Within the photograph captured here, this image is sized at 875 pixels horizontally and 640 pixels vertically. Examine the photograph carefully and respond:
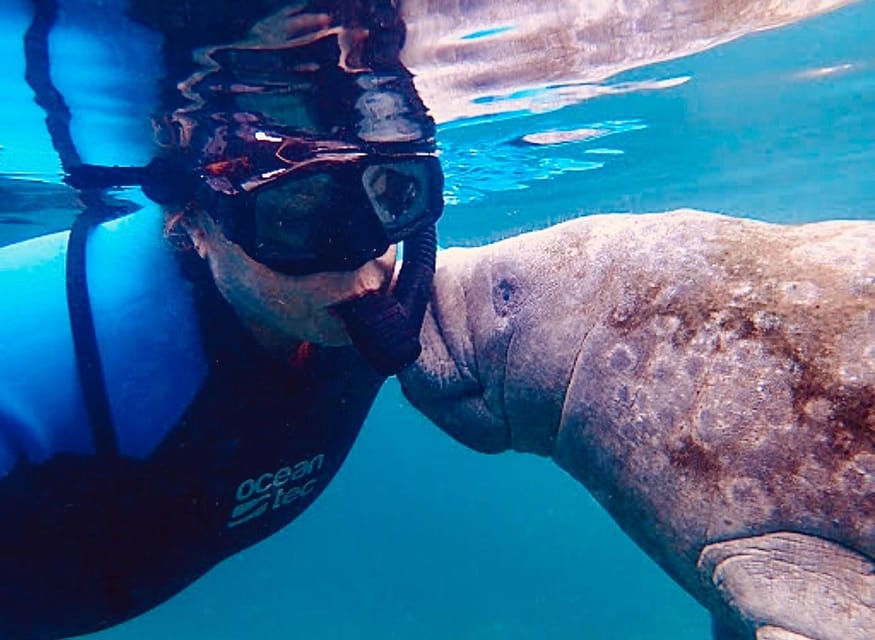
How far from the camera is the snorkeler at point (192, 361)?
318cm

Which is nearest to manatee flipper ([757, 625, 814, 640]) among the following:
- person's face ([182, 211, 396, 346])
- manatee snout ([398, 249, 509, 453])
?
manatee snout ([398, 249, 509, 453])

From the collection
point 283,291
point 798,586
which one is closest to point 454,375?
point 283,291

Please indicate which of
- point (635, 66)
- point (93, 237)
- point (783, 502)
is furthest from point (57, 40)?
point (635, 66)

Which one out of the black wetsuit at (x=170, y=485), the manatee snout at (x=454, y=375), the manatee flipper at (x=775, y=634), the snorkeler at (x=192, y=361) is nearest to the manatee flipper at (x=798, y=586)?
the manatee flipper at (x=775, y=634)

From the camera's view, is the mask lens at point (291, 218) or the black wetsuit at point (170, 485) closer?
the black wetsuit at point (170, 485)

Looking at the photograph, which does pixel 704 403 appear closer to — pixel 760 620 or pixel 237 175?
pixel 760 620

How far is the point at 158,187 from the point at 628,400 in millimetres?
2959

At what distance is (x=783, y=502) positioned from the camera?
8.46ft

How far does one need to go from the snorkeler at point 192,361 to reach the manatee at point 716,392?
2.29 feet

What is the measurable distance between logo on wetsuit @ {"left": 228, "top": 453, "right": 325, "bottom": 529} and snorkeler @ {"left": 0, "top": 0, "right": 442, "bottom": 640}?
0.04 feet

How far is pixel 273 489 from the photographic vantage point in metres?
3.94

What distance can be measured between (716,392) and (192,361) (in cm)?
236

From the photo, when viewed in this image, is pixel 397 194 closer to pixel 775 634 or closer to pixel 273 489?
pixel 273 489

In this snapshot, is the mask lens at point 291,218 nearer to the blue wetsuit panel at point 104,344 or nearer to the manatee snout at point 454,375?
the blue wetsuit panel at point 104,344
